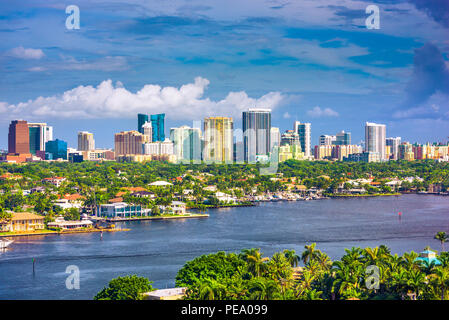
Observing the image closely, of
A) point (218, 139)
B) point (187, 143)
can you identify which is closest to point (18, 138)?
point (187, 143)

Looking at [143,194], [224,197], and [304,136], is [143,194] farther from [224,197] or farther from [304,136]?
[304,136]

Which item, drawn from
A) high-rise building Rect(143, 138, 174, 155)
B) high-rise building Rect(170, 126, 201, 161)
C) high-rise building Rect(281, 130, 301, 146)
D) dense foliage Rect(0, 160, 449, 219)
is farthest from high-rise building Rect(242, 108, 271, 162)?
high-rise building Rect(143, 138, 174, 155)

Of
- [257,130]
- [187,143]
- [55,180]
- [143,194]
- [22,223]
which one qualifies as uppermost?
[257,130]

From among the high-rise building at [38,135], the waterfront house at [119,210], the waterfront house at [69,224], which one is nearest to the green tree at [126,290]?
the waterfront house at [69,224]

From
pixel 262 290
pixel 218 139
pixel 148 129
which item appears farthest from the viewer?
pixel 148 129
